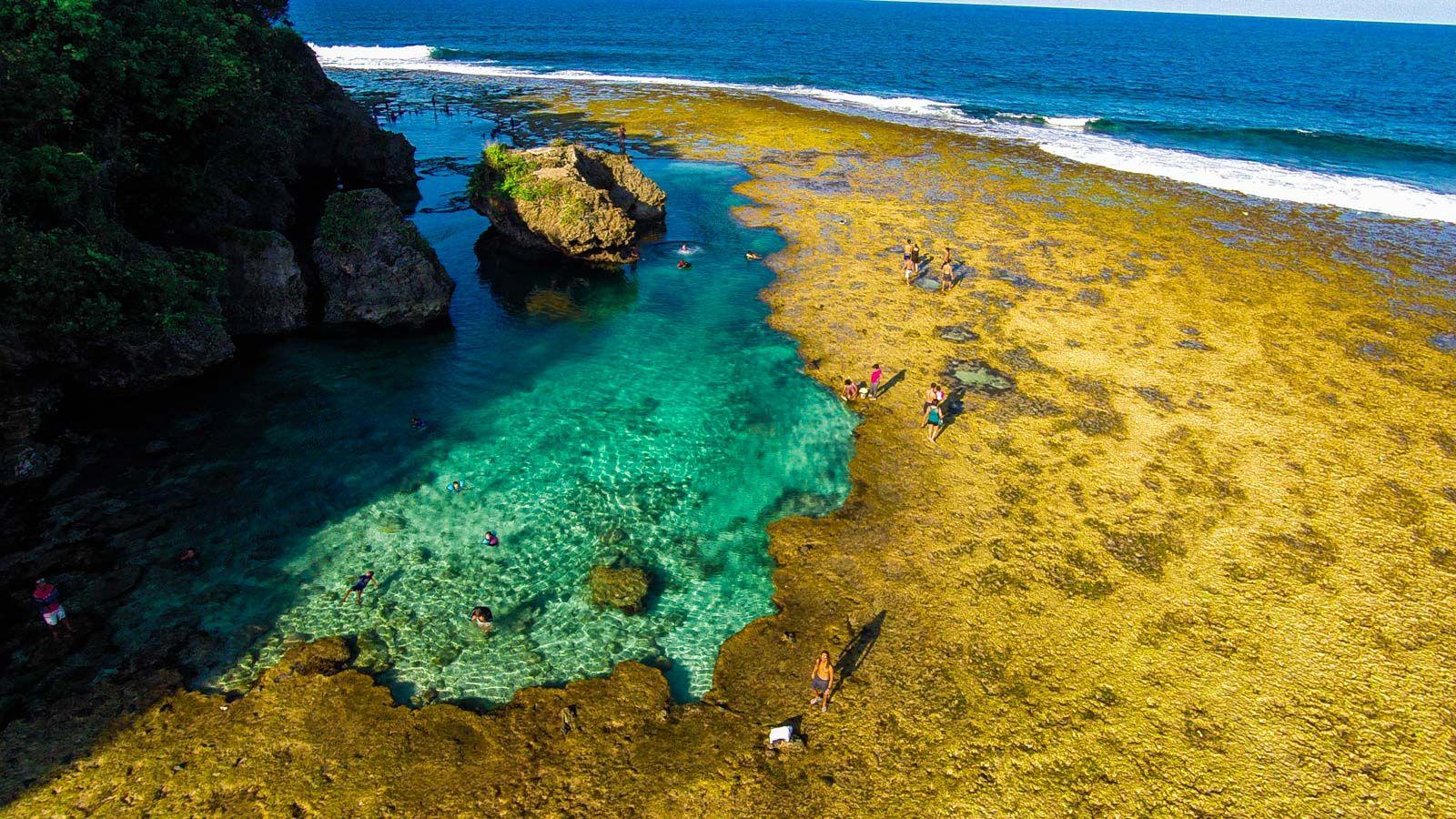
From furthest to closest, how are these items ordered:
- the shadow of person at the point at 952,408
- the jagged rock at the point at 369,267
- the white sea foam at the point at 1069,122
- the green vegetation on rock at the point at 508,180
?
the white sea foam at the point at 1069,122
the green vegetation on rock at the point at 508,180
the jagged rock at the point at 369,267
the shadow of person at the point at 952,408

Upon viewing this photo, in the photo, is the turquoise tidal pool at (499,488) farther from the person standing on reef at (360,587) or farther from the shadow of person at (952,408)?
the shadow of person at (952,408)

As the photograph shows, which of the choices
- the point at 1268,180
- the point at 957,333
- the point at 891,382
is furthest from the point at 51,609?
the point at 1268,180

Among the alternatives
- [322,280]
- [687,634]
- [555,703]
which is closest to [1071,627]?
[687,634]

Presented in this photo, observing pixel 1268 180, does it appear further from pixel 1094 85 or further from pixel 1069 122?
pixel 1094 85

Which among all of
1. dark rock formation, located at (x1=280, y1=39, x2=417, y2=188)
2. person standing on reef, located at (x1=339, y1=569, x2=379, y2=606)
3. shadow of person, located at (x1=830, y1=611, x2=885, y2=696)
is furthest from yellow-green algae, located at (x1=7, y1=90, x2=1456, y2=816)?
dark rock formation, located at (x1=280, y1=39, x2=417, y2=188)

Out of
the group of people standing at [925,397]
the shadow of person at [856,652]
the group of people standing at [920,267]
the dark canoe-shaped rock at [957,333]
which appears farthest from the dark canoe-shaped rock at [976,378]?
the shadow of person at [856,652]
